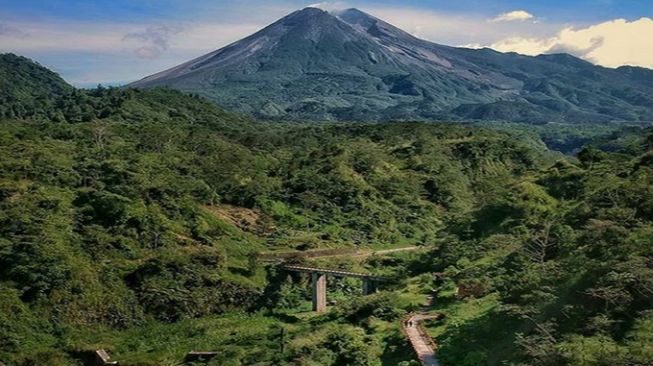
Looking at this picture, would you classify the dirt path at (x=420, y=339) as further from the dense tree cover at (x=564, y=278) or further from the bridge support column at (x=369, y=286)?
the bridge support column at (x=369, y=286)

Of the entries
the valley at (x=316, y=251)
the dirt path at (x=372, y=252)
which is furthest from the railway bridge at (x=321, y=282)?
the dirt path at (x=372, y=252)

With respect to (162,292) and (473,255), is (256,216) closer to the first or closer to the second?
(162,292)


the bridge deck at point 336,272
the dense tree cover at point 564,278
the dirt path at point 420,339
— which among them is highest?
the dense tree cover at point 564,278

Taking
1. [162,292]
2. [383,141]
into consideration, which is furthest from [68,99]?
[162,292]

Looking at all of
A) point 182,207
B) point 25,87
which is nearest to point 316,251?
point 182,207

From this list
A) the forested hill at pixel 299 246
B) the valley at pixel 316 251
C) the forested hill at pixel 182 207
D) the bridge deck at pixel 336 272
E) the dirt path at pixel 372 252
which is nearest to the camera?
the forested hill at pixel 299 246

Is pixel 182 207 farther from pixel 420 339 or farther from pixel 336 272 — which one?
pixel 420 339
